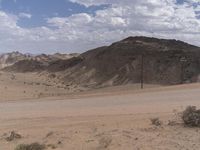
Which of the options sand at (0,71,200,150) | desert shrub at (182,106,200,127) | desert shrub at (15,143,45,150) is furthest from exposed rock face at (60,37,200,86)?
desert shrub at (15,143,45,150)

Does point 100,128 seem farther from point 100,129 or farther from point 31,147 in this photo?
point 31,147

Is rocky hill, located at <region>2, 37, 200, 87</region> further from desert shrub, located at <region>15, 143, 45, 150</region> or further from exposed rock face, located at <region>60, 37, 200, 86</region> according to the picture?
Answer: desert shrub, located at <region>15, 143, 45, 150</region>

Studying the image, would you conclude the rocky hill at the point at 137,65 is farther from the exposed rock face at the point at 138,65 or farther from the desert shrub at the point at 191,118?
the desert shrub at the point at 191,118

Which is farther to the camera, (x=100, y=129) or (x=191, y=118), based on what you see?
(x=100, y=129)

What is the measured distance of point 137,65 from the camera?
64312mm

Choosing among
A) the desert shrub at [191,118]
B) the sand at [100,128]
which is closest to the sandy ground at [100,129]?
the sand at [100,128]

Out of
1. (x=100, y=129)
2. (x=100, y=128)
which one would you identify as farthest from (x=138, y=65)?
(x=100, y=129)

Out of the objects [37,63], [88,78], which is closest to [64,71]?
[88,78]

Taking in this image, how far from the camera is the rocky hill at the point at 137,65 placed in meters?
58.4

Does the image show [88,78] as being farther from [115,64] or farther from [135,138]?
[135,138]

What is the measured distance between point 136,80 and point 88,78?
1387cm

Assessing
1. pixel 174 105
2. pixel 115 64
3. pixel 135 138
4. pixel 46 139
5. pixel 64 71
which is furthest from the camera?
pixel 64 71

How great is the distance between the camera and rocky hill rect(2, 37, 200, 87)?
58.4 m

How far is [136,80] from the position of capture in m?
57.9
